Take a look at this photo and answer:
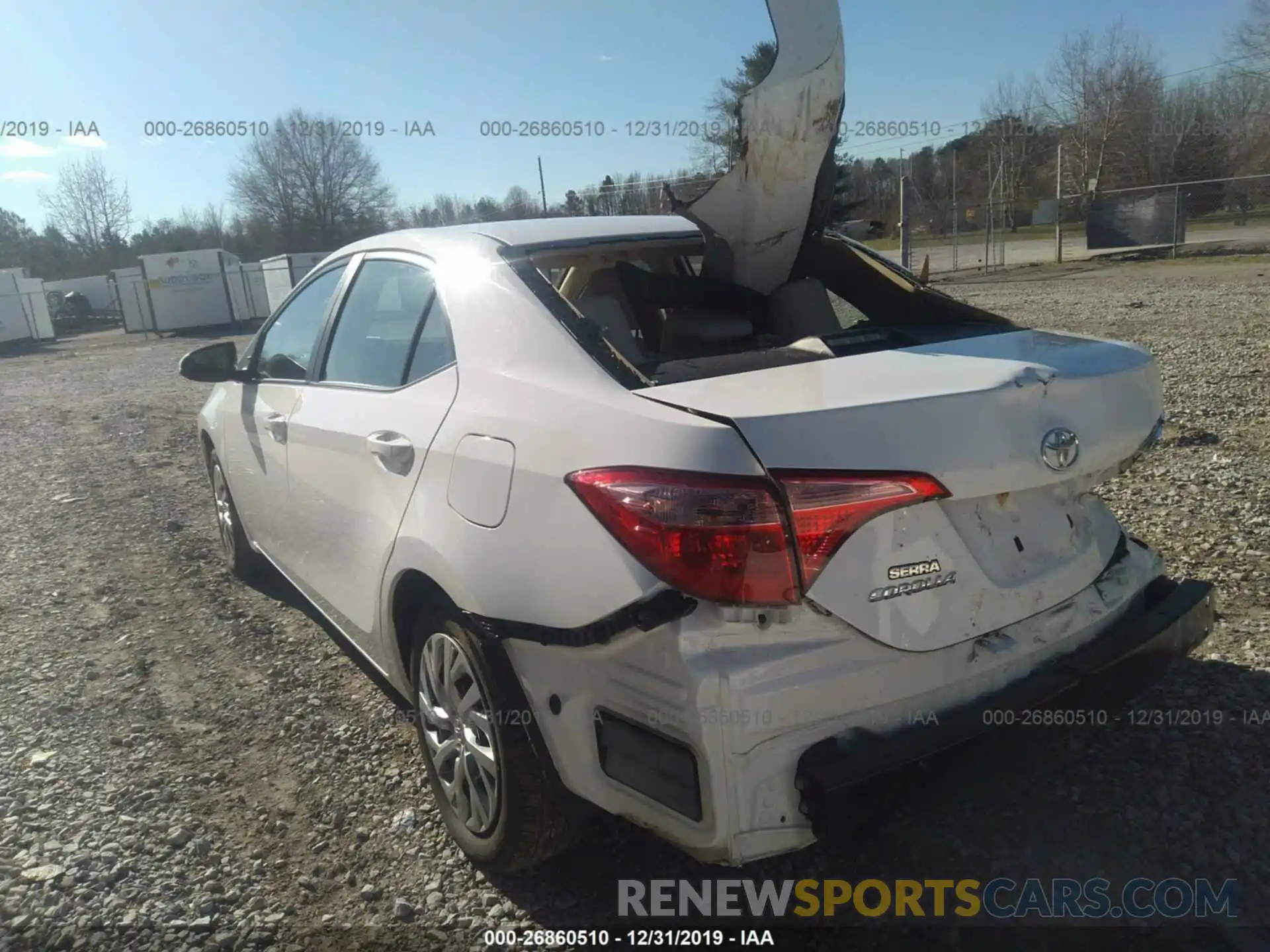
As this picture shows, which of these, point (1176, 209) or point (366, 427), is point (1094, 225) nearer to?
point (1176, 209)

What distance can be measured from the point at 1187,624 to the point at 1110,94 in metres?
47.4

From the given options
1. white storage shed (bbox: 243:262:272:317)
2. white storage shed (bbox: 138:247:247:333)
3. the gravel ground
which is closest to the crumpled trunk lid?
the gravel ground

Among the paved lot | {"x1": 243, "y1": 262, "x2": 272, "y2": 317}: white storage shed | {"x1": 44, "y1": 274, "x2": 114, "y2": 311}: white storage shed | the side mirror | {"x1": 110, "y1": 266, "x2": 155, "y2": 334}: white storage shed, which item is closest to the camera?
Answer: the side mirror

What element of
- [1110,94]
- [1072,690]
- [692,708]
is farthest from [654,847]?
[1110,94]

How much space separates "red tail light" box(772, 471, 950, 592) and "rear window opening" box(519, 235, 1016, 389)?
1.13 metres

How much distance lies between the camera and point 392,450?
2.72 meters

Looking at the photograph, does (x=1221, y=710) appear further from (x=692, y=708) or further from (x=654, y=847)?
(x=692, y=708)

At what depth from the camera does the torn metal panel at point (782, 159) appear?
2811mm

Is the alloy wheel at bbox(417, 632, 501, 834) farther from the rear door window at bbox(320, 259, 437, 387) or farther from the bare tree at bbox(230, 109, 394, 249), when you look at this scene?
the bare tree at bbox(230, 109, 394, 249)

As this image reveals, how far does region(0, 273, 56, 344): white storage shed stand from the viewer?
3291 cm

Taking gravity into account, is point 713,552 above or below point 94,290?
below

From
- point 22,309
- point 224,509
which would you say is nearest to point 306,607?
point 224,509

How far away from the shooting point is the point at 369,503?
285 centimetres

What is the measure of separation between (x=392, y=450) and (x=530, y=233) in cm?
92
